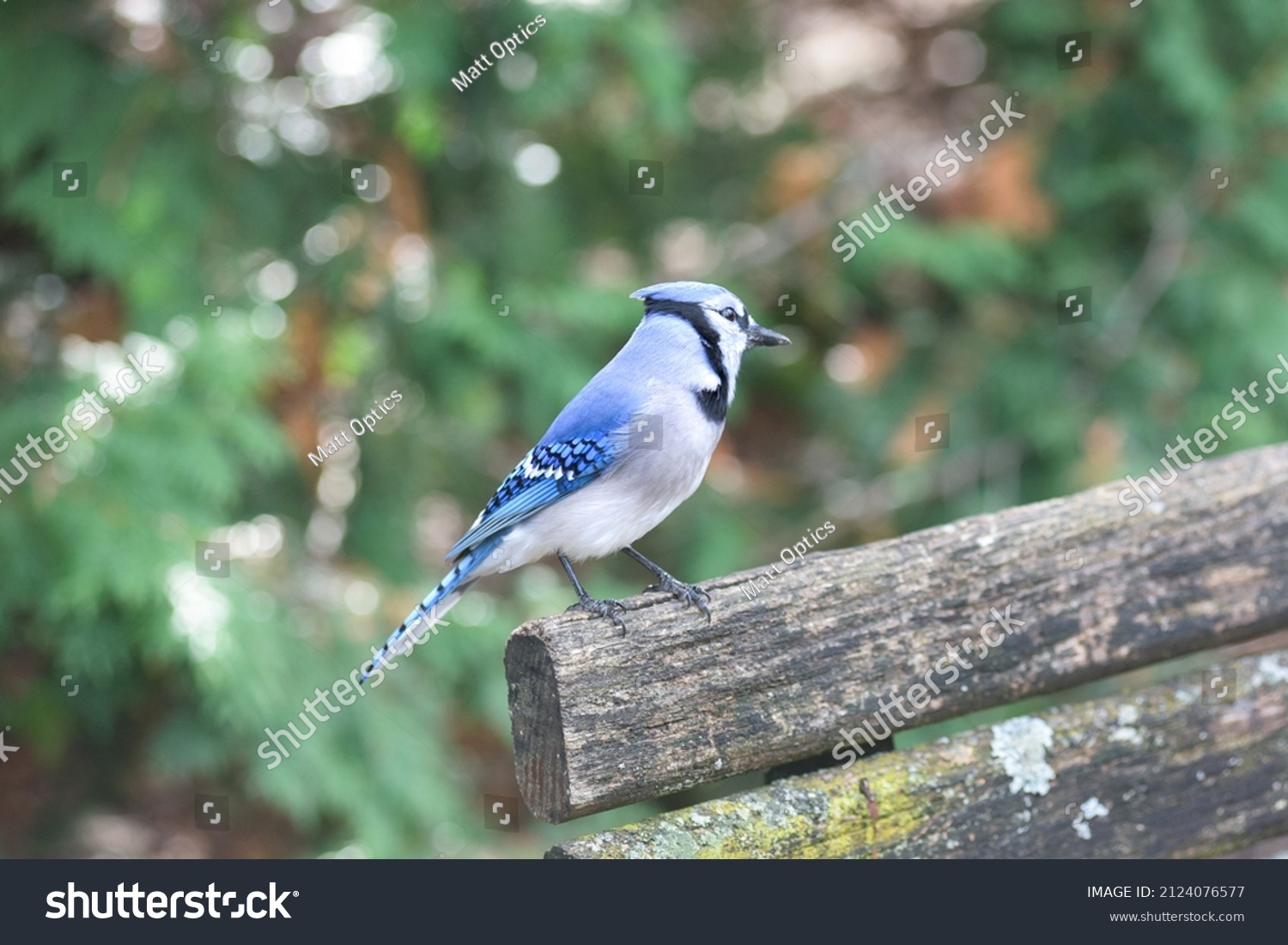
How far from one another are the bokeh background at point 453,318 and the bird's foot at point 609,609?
171cm

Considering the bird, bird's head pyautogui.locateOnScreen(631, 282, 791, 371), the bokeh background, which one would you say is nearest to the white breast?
the bird

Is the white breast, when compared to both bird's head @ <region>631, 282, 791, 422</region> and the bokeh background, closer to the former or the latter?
bird's head @ <region>631, 282, 791, 422</region>

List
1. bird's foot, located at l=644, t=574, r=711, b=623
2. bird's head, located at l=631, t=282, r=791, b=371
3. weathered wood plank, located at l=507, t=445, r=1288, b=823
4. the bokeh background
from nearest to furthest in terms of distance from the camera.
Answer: weathered wood plank, located at l=507, t=445, r=1288, b=823
bird's foot, located at l=644, t=574, r=711, b=623
bird's head, located at l=631, t=282, r=791, b=371
the bokeh background

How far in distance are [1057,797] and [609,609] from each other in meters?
0.84

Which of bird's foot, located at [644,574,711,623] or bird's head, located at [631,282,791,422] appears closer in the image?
bird's foot, located at [644,574,711,623]

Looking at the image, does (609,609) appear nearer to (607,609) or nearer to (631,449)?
(607,609)

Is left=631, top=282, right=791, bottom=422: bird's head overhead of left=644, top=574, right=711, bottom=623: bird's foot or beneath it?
overhead

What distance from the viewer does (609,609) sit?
2127 mm

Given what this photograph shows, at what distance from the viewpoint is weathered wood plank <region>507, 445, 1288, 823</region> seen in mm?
2010

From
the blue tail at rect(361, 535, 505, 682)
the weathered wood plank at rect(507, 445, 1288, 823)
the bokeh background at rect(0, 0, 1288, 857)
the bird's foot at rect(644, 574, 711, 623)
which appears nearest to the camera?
the weathered wood plank at rect(507, 445, 1288, 823)

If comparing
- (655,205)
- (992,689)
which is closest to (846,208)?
(655,205)

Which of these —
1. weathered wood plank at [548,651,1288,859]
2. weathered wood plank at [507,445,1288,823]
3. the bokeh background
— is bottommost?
weathered wood plank at [548,651,1288,859]

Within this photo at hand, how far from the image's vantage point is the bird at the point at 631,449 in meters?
2.59

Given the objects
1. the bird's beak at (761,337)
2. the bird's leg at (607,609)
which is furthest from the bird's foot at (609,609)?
the bird's beak at (761,337)
